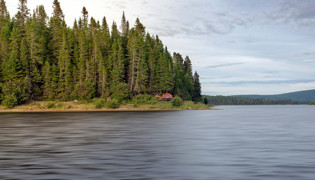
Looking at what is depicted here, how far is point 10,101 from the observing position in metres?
85.2

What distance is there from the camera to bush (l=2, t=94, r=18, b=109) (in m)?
85.0

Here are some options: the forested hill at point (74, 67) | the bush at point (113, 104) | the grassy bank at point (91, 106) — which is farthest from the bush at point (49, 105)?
the bush at point (113, 104)

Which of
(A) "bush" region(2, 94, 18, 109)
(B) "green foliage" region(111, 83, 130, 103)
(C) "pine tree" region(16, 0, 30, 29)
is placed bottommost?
(A) "bush" region(2, 94, 18, 109)

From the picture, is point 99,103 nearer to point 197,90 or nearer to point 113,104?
point 113,104

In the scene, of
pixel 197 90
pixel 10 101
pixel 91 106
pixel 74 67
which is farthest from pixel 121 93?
pixel 197 90

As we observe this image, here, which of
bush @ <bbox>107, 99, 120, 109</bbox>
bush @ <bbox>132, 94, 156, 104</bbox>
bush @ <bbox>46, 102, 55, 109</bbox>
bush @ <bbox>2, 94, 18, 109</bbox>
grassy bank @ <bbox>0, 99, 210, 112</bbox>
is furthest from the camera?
bush @ <bbox>132, 94, 156, 104</bbox>

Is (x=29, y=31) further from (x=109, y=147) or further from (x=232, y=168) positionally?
(x=232, y=168)

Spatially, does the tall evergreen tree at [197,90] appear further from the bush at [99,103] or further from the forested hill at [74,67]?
the bush at [99,103]

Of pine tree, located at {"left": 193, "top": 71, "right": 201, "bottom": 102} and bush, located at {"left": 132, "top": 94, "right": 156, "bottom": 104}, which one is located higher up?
pine tree, located at {"left": 193, "top": 71, "right": 201, "bottom": 102}

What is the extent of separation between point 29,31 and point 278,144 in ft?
362

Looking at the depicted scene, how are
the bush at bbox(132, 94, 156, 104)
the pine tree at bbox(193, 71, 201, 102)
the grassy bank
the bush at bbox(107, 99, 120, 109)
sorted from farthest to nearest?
the pine tree at bbox(193, 71, 201, 102)
the bush at bbox(132, 94, 156, 104)
the bush at bbox(107, 99, 120, 109)
the grassy bank

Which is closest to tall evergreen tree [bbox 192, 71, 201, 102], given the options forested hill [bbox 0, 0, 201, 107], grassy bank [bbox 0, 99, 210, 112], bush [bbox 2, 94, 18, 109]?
forested hill [bbox 0, 0, 201, 107]

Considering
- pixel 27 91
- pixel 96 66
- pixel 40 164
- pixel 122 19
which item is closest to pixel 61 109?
pixel 27 91

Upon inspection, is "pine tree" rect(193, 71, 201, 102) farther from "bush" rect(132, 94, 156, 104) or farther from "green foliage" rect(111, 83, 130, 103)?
"green foliage" rect(111, 83, 130, 103)
